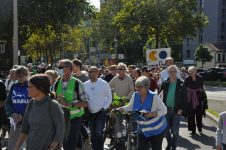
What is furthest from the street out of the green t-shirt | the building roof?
the building roof

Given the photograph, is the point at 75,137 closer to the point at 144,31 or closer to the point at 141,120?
the point at 141,120

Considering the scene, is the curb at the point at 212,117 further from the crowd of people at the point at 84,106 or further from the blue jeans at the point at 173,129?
the blue jeans at the point at 173,129

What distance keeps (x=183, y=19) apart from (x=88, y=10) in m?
9.30

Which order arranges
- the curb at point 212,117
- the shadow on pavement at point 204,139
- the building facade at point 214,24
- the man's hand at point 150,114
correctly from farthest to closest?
the building facade at point 214,24 → the curb at point 212,117 → the shadow on pavement at point 204,139 → the man's hand at point 150,114

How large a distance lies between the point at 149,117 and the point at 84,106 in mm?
1196

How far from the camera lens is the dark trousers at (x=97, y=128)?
8.07 metres

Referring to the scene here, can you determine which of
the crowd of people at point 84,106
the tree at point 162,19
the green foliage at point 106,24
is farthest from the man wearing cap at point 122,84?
the green foliage at point 106,24

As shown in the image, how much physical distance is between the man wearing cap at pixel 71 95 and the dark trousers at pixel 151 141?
112 cm

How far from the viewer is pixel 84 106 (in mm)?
7215

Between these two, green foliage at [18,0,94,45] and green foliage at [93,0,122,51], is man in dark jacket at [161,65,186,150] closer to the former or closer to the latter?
green foliage at [18,0,94,45]

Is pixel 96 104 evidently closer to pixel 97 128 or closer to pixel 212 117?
pixel 97 128

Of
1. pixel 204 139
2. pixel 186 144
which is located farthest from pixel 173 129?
pixel 204 139

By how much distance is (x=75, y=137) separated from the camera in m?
7.17

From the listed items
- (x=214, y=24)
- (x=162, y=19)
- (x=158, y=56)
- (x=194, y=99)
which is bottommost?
(x=194, y=99)
